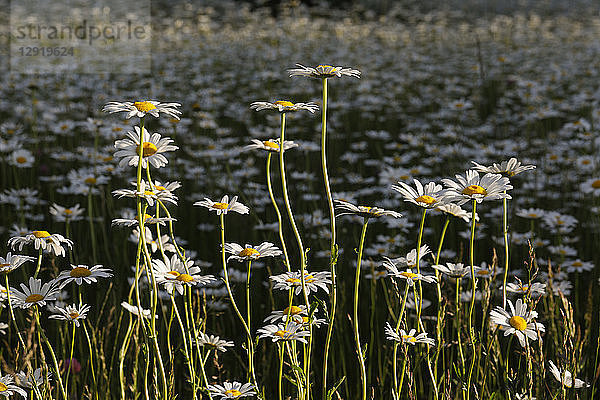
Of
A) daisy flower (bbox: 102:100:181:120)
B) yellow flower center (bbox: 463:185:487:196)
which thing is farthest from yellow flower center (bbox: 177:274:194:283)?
yellow flower center (bbox: 463:185:487:196)

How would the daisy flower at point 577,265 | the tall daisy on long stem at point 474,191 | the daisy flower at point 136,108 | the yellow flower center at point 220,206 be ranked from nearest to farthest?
1. the daisy flower at point 136,108
2. the tall daisy on long stem at point 474,191
3. the yellow flower center at point 220,206
4. the daisy flower at point 577,265

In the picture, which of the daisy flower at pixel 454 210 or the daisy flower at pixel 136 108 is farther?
the daisy flower at pixel 454 210

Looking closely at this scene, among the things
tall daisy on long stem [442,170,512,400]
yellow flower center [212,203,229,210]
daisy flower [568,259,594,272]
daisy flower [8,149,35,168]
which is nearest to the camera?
tall daisy on long stem [442,170,512,400]

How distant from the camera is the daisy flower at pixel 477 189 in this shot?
1245 millimetres

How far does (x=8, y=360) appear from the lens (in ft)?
6.61

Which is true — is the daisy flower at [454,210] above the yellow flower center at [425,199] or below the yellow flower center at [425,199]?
below

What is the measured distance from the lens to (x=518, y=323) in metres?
Result: 1.32

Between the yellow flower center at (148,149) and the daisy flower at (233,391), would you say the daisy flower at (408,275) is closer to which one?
the daisy flower at (233,391)

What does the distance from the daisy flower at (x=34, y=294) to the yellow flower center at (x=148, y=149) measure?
32 cm

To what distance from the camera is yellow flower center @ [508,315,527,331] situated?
131cm

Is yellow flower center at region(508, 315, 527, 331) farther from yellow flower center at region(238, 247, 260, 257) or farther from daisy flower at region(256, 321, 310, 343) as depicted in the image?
yellow flower center at region(238, 247, 260, 257)

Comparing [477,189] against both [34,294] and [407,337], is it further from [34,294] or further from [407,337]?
[34,294]

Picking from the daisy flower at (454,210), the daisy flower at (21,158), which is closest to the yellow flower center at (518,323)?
the daisy flower at (454,210)

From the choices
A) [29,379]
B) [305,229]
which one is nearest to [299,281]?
[29,379]
